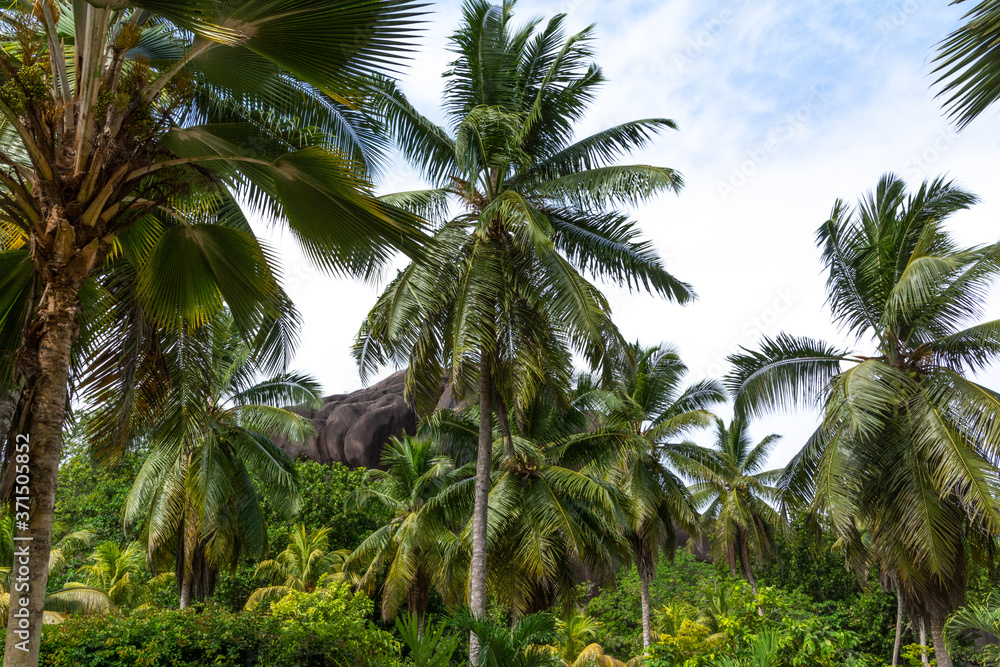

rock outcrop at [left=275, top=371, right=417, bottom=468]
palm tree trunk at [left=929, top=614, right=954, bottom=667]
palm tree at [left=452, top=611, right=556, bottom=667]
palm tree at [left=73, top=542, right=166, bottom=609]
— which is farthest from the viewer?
rock outcrop at [left=275, top=371, right=417, bottom=468]

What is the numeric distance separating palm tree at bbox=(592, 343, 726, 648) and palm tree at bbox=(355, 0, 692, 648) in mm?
6244

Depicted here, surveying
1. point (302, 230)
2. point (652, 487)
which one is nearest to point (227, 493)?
point (652, 487)

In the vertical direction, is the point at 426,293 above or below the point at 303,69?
above

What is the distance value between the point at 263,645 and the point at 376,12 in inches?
395

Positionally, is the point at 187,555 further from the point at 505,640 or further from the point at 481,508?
the point at 505,640

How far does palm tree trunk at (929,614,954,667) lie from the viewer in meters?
12.4

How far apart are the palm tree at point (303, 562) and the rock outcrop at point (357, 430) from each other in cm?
854

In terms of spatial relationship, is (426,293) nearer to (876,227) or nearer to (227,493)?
(227,493)

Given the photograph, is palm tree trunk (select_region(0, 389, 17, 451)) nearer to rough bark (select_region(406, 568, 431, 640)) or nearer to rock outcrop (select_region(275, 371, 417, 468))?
rough bark (select_region(406, 568, 431, 640))

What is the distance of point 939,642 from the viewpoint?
1265cm

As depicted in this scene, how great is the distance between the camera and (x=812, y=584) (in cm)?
3041

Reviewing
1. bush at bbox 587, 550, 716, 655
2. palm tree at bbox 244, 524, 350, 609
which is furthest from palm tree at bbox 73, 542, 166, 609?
bush at bbox 587, 550, 716, 655

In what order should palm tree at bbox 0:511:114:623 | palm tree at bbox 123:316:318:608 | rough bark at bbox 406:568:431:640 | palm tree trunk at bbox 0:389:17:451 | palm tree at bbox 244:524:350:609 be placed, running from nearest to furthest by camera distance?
palm tree trunk at bbox 0:389:17:451
palm tree at bbox 0:511:114:623
palm tree at bbox 123:316:318:608
rough bark at bbox 406:568:431:640
palm tree at bbox 244:524:350:609

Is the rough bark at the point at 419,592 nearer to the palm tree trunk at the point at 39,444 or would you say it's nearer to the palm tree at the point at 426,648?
the palm tree at the point at 426,648
